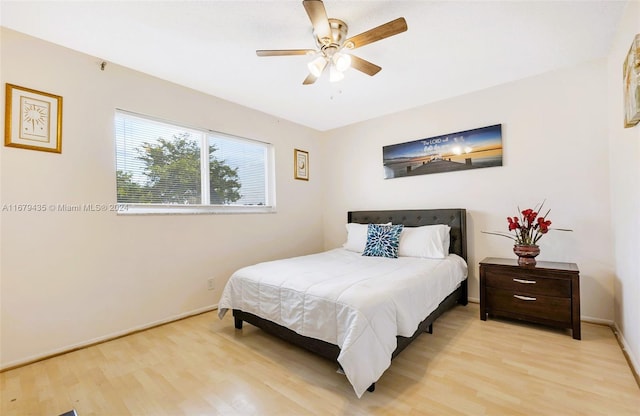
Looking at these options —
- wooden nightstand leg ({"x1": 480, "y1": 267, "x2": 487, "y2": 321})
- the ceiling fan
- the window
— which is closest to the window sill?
the window

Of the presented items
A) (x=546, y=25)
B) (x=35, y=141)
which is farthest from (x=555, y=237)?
(x=35, y=141)

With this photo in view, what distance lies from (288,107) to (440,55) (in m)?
1.88

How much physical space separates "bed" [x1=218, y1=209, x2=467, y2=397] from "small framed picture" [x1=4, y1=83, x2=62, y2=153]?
6.03 ft

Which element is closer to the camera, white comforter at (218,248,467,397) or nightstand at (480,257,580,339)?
white comforter at (218,248,467,397)

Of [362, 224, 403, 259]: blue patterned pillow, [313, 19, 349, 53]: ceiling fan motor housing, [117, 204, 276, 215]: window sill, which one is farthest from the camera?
[362, 224, 403, 259]: blue patterned pillow

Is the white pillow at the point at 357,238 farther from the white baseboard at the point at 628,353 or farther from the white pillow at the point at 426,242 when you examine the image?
the white baseboard at the point at 628,353

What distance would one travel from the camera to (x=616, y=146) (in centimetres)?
226

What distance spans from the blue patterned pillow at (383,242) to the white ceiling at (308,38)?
1.59m

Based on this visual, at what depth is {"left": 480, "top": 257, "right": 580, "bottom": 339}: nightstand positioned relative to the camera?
7.57ft

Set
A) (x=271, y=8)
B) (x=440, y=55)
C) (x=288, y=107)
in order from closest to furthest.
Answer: (x=271, y=8) → (x=440, y=55) → (x=288, y=107)

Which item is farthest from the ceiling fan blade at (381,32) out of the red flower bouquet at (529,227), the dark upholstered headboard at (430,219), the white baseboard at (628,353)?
the white baseboard at (628,353)

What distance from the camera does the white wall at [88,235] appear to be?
6.75 ft

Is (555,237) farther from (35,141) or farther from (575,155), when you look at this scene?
(35,141)

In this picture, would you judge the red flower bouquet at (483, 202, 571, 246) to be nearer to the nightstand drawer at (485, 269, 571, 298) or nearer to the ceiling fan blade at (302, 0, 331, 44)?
the nightstand drawer at (485, 269, 571, 298)
